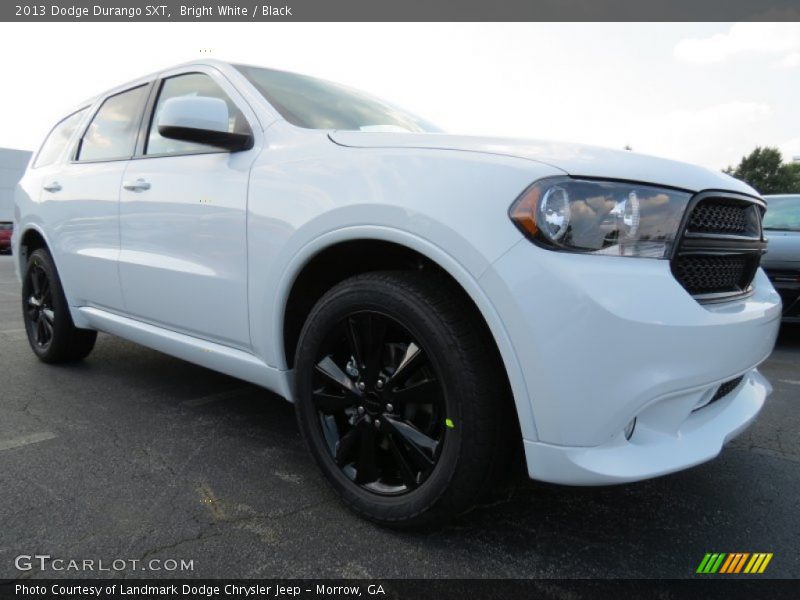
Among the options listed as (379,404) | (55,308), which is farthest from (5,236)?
(379,404)

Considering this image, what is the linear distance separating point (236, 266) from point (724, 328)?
1.70 meters

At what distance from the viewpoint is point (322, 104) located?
2541 millimetres

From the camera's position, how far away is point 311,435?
1998 millimetres

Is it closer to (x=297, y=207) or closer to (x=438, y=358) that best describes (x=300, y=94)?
(x=297, y=207)

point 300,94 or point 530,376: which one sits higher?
point 300,94

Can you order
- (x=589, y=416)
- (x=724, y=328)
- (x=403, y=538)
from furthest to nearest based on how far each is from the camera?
1. (x=403, y=538)
2. (x=724, y=328)
3. (x=589, y=416)

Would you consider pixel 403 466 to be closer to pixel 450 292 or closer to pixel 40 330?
pixel 450 292

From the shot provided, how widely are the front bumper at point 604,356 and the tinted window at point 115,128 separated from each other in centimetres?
249

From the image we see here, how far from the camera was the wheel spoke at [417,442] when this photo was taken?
171 cm

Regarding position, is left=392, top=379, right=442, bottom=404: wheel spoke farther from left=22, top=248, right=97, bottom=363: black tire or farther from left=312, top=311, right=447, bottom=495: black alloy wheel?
left=22, top=248, right=97, bottom=363: black tire

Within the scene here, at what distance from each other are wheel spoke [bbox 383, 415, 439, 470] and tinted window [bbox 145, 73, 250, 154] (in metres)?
1.35

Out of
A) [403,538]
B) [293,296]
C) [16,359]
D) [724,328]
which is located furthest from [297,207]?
[16,359]

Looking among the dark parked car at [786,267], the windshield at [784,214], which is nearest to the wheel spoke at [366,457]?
the dark parked car at [786,267]

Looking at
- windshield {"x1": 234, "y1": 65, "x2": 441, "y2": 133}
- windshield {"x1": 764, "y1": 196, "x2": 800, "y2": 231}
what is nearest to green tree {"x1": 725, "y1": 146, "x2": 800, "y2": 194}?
windshield {"x1": 764, "y1": 196, "x2": 800, "y2": 231}
